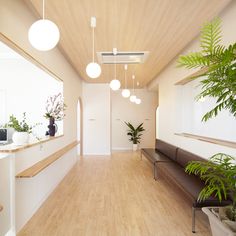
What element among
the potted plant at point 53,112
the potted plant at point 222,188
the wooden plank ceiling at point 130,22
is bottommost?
the potted plant at point 222,188

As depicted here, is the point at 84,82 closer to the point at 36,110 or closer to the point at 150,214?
the point at 36,110

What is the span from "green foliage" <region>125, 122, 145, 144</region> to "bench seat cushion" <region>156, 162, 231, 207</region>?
4.71m

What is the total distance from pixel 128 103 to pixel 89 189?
6.01 m

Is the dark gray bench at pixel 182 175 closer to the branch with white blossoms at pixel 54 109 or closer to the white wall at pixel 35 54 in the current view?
the white wall at pixel 35 54

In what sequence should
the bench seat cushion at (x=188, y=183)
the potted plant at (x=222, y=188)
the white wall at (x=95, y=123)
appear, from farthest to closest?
1. the white wall at (x=95, y=123)
2. the bench seat cushion at (x=188, y=183)
3. the potted plant at (x=222, y=188)

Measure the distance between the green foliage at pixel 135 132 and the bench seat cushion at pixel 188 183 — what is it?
471 cm

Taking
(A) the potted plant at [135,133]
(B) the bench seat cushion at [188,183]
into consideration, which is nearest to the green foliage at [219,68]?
(B) the bench seat cushion at [188,183]

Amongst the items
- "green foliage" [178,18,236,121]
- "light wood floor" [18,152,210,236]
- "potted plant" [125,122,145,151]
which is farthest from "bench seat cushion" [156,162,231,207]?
"potted plant" [125,122,145,151]

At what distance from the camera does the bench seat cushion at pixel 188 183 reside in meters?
2.48

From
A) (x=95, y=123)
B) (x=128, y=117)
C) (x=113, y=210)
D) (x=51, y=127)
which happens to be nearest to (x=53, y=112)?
(x=51, y=127)

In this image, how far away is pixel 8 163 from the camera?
2.32 meters

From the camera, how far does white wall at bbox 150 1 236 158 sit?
8.98 ft

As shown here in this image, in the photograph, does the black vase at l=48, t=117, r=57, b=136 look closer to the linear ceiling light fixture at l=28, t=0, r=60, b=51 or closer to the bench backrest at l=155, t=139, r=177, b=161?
the linear ceiling light fixture at l=28, t=0, r=60, b=51

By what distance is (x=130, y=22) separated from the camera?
9.97 feet
